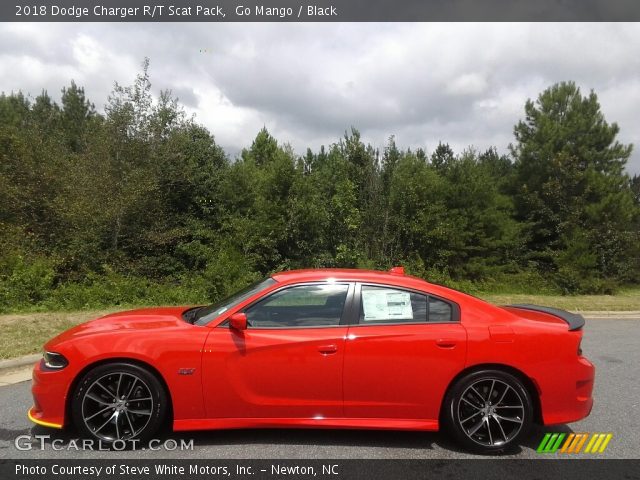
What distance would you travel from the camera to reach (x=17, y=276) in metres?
11.8

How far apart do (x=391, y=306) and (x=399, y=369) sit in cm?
54

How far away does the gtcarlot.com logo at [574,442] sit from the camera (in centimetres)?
392

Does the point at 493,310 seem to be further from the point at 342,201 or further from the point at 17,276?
the point at 342,201

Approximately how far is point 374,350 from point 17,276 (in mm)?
11362

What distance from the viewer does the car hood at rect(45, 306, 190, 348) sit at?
3953 mm

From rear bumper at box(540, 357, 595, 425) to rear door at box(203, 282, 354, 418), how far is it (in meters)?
1.72

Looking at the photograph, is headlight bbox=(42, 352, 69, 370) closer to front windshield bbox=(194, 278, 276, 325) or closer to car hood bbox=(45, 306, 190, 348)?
car hood bbox=(45, 306, 190, 348)

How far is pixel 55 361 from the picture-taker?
12.4 feet

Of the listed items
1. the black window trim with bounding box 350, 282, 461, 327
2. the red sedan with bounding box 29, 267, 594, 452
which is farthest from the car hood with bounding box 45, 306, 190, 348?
the black window trim with bounding box 350, 282, 461, 327

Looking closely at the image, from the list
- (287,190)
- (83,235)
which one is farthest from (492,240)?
(83,235)

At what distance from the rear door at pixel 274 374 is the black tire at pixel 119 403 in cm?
43

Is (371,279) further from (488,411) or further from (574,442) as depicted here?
(574,442)

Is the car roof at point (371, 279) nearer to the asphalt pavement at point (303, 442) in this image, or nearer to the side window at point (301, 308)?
the side window at point (301, 308)
